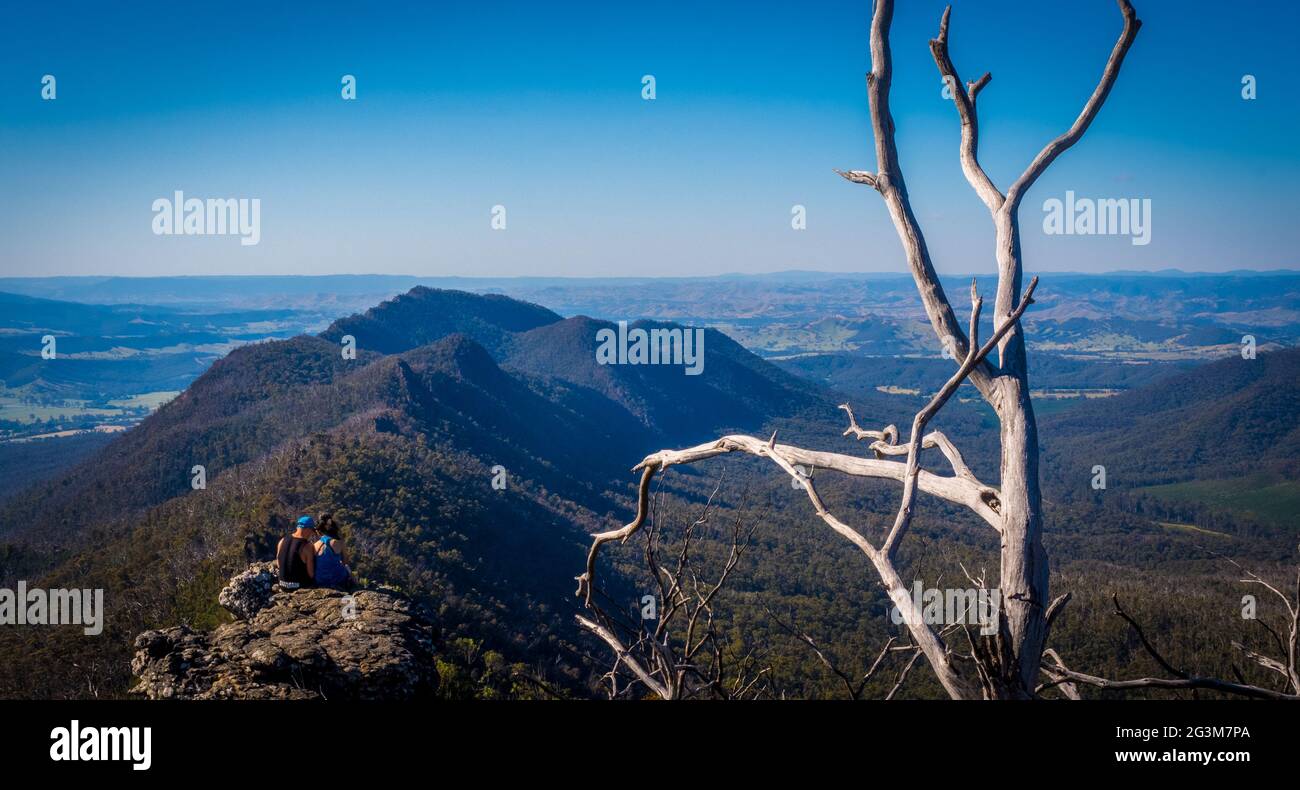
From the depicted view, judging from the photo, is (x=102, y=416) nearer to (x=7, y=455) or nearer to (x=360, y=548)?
(x=7, y=455)

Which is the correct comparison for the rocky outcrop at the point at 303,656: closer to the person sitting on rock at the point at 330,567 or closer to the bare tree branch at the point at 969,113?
the person sitting on rock at the point at 330,567

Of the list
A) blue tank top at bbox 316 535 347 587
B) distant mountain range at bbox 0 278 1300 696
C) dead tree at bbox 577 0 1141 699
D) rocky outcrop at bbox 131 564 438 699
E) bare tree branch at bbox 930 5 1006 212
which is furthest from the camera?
distant mountain range at bbox 0 278 1300 696

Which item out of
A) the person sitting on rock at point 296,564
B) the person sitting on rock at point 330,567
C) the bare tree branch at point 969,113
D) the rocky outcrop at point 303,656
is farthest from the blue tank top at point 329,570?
the bare tree branch at point 969,113

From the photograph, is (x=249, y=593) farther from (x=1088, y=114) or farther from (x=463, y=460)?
(x=463, y=460)

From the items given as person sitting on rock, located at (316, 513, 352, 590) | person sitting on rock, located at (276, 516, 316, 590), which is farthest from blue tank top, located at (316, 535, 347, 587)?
person sitting on rock, located at (276, 516, 316, 590)

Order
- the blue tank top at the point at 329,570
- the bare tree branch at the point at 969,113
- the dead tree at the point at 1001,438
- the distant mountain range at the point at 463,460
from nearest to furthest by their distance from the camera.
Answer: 1. the dead tree at the point at 1001,438
2. the bare tree branch at the point at 969,113
3. the blue tank top at the point at 329,570
4. the distant mountain range at the point at 463,460

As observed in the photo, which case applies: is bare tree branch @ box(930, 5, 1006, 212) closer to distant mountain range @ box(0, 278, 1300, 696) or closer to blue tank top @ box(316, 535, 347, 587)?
distant mountain range @ box(0, 278, 1300, 696)
